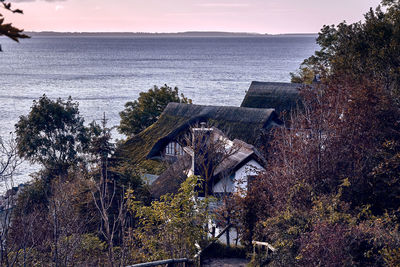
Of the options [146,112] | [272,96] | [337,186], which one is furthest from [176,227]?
[146,112]

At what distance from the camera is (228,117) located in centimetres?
3797

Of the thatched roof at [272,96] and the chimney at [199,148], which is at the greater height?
the thatched roof at [272,96]

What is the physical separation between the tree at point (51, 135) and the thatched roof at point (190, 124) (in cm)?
401

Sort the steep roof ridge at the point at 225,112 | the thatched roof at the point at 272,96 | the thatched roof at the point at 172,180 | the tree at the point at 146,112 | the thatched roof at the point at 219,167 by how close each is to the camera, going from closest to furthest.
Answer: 1. the thatched roof at the point at 219,167
2. the thatched roof at the point at 172,180
3. the steep roof ridge at the point at 225,112
4. the thatched roof at the point at 272,96
5. the tree at the point at 146,112

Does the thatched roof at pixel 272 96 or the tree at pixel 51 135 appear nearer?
the tree at pixel 51 135

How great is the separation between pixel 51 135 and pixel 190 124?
10.7m

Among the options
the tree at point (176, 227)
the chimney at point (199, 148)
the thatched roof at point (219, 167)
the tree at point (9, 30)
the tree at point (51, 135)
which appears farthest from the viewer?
the tree at point (51, 135)

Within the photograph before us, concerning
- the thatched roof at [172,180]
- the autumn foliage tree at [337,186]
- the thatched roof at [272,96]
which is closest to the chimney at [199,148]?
the autumn foliage tree at [337,186]

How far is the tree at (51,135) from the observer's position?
37.7 meters

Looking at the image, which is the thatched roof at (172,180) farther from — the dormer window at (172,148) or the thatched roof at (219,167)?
the dormer window at (172,148)

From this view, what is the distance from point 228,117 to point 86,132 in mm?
11404

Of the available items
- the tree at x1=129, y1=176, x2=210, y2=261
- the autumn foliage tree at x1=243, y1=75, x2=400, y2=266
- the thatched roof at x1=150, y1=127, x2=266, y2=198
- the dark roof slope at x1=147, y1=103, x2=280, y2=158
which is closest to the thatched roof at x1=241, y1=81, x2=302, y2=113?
the dark roof slope at x1=147, y1=103, x2=280, y2=158

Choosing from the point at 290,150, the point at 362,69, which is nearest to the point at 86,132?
the point at 362,69

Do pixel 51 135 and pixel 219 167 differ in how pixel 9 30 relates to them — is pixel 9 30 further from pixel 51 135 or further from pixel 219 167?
pixel 51 135
